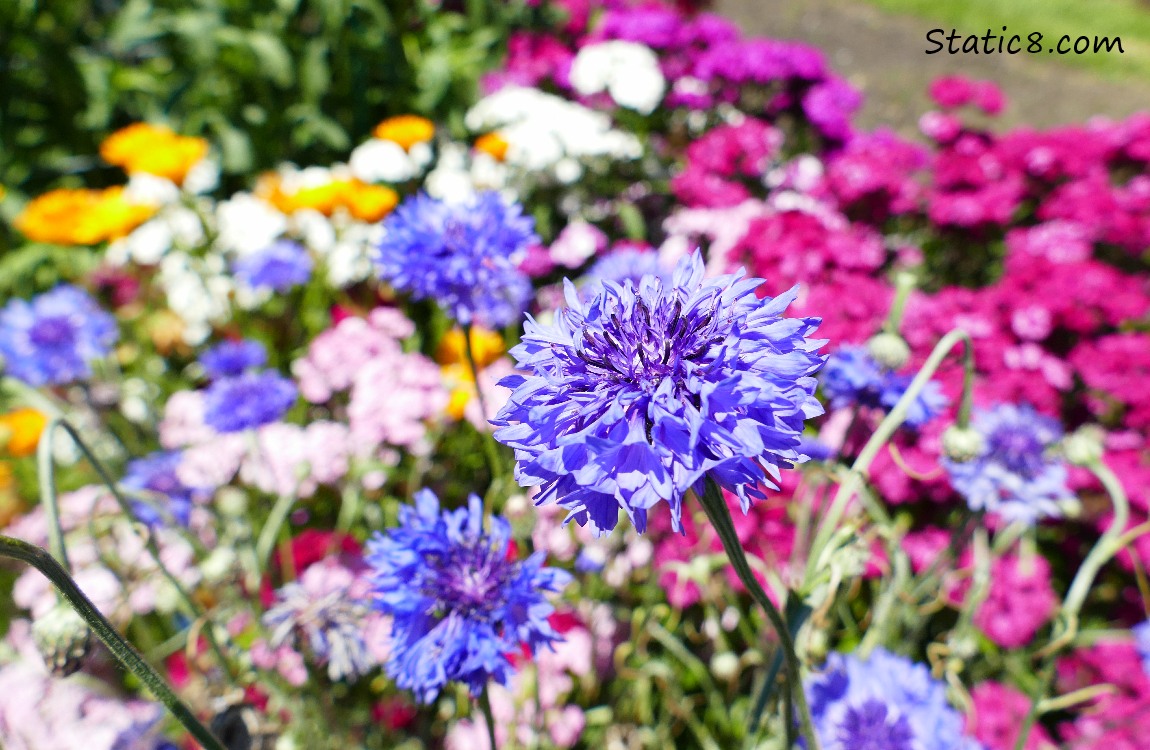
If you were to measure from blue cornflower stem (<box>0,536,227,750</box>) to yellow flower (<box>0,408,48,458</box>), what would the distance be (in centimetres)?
137

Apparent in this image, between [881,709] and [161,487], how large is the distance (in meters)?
1.27

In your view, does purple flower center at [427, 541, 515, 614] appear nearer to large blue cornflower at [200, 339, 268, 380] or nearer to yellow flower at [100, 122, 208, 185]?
large blue cornflower at [200, 339, 268, 380]

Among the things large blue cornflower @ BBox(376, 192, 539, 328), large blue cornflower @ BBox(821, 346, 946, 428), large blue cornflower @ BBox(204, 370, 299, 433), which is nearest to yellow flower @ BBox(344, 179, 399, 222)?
large blue cornflower @ BBox(204, 370, 299, 433)

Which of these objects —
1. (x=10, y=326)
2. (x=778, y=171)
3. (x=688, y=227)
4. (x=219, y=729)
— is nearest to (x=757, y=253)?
(x=688, y=227)

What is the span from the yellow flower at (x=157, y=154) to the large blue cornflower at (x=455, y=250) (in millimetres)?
1267

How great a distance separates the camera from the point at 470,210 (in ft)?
3.35

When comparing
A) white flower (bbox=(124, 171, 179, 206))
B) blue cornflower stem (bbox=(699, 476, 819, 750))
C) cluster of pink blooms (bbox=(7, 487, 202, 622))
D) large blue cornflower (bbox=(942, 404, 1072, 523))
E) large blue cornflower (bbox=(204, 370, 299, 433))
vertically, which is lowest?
cluster of pink blooms (bbox=(7, 487, 202, 622))

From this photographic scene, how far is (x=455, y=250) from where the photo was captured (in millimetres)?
974

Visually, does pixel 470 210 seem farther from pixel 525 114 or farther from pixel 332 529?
pixel 525 114

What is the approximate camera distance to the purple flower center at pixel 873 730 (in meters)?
0.81

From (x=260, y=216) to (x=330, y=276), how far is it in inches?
10.5

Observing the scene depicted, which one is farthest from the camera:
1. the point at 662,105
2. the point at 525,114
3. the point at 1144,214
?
the point at 662,105

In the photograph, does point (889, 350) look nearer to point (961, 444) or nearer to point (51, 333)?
point (961, 444)

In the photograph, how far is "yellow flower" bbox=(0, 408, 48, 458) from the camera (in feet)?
5.43
